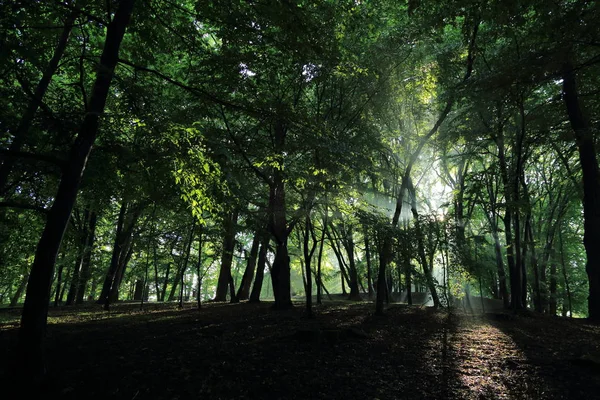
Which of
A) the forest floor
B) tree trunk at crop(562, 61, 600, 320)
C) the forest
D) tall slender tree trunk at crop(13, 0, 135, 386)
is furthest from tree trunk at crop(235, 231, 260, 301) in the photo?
tree trunk at crop(562, 61, 600, 320)

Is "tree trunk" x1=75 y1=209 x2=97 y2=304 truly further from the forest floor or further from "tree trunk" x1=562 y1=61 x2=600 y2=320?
"tree trunk" x1=562 y1=61 x2=600 y2=320

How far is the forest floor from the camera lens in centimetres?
463

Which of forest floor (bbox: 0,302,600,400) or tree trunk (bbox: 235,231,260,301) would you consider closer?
forest floor (bbox: 0,302,600,400)

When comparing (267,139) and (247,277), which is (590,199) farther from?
(247,277)

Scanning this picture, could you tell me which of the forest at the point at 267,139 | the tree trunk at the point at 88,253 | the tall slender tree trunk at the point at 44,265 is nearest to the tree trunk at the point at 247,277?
the forest at the point at 267,139

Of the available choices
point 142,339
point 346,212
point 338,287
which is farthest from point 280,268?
point 338,287

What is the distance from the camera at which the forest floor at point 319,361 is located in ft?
15.2

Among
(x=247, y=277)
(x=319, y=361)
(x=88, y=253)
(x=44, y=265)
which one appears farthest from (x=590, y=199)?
(x=88, y=253)

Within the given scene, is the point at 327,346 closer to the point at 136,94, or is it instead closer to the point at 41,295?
the point at 41,295

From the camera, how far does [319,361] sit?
19.2ft

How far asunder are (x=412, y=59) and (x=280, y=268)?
913 centimetres

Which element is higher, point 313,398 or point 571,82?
point 571,82

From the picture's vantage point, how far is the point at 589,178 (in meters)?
10.6

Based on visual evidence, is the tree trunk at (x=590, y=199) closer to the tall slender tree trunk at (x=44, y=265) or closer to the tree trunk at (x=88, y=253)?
the tall slender tree trunk at (x=44, y=265)
